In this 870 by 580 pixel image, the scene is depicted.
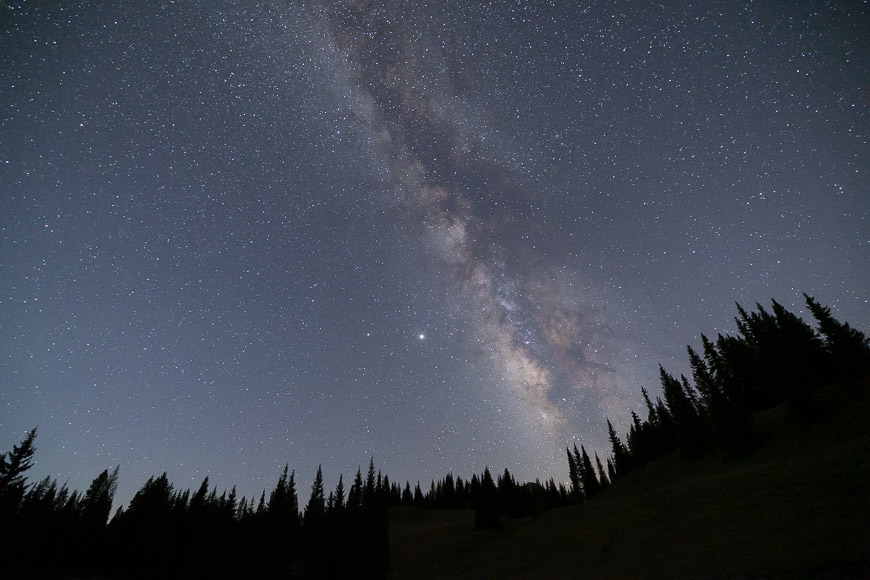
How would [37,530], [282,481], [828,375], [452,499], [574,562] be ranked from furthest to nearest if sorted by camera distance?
[452,499]
[282,481]
[37,530]
[828,375]
[574,562]

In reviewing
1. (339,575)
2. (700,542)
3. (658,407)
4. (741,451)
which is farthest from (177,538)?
(658,407)

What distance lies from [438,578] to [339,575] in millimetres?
11771

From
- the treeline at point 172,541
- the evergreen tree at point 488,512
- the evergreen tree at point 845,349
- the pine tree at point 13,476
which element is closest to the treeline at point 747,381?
the evergreen tree at point 845,349

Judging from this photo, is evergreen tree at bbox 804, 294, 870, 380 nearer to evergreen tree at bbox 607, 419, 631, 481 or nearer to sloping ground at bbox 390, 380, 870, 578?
sloping ground at bbox 390, 380, 870, 578

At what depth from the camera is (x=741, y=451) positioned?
129 ft

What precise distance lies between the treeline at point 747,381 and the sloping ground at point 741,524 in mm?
2648

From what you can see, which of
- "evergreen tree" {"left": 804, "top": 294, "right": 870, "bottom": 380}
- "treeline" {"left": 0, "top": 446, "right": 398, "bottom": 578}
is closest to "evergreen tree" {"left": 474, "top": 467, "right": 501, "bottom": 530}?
"treeline" {"left": 0, "top": 446, "right": 398, "bottom": 578}

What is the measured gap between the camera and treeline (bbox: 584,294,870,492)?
A: 133ft

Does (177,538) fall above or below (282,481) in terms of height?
below

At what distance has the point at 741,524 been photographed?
72.3 ft

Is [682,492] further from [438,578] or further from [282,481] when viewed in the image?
[282,481]

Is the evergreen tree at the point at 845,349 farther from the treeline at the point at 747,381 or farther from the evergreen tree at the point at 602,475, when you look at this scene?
the evergreen tree at the point at 602,475

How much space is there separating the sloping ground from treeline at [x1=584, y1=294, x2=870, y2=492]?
8.69 feet

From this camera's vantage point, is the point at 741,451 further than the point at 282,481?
No
